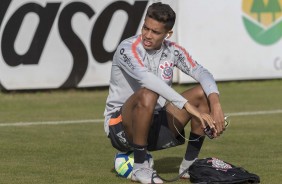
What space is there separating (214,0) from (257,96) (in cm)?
202

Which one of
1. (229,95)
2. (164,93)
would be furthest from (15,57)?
(164,93)

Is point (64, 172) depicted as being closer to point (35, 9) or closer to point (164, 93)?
point (164, 93)

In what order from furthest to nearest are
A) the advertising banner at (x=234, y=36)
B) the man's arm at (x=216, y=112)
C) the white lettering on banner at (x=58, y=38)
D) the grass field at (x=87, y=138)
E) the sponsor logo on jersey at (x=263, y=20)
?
the sponsor logo on jersey at (x=263, y=20) < the advertising banner at (x=234, y=36) < the white lettering on banner at (x=58, y=38) < the grass field at (x=87, y=138) < the man's arm at (x=216, y=112)

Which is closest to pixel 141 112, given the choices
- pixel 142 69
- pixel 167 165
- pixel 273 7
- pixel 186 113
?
pixel 142 69

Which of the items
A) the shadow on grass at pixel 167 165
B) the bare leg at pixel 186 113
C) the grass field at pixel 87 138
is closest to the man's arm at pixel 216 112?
the bare leg at pixel 186 113

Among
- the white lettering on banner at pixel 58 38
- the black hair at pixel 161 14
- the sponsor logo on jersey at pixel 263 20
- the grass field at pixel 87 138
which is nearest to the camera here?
the black hair at pixel 161 14

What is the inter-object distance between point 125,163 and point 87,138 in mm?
2906

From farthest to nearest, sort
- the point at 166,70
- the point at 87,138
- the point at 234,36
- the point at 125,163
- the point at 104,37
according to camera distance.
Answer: the point at 234,36 → the point at 104,37 → the point at 87,138 → the point at 125,163 → the point at 166,70

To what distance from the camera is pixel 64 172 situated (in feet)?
31.4

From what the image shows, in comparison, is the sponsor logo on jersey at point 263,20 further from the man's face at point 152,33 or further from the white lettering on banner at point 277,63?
the man's face at point 152,33

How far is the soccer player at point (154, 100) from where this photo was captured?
28.5ft

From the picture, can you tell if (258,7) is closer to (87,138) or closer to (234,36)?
(234,36)

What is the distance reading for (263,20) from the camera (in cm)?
1758

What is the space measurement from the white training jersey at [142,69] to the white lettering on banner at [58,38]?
673 cm
